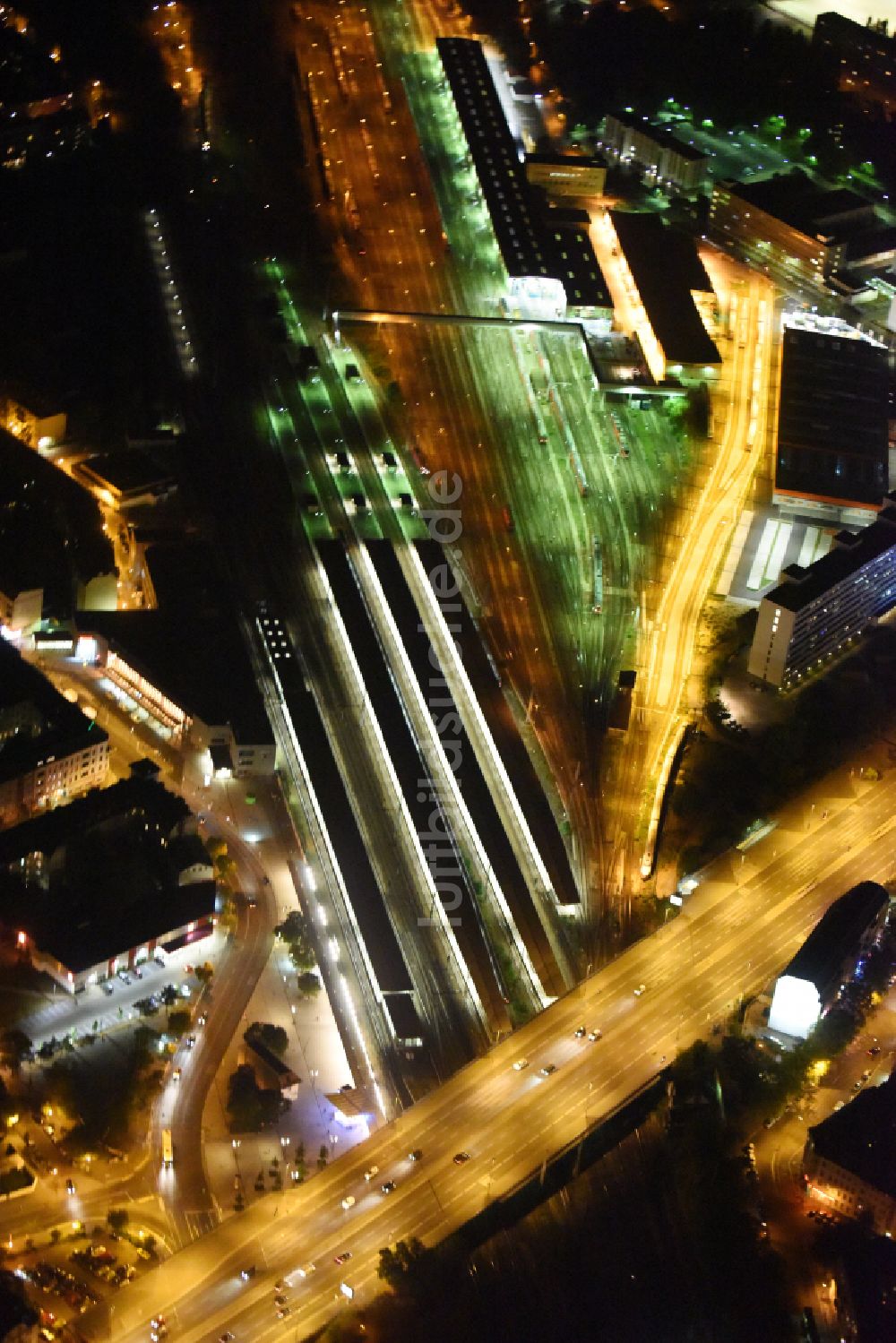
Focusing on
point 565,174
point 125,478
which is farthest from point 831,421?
point 125,478

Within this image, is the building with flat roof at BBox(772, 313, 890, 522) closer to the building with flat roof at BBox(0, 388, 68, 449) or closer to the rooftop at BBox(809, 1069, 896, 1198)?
the rooftop at BBox(809, 1069, 896, 1198)

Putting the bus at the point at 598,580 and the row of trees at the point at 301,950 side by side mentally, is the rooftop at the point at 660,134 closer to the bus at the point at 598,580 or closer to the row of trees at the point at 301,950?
the bus at the point at 598,580

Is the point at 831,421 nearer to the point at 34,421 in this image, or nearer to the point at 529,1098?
the point at 34,421

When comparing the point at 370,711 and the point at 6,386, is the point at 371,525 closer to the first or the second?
the point at 370,711

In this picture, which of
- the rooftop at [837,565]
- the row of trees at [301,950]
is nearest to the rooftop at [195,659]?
the row of trees at [301,950]

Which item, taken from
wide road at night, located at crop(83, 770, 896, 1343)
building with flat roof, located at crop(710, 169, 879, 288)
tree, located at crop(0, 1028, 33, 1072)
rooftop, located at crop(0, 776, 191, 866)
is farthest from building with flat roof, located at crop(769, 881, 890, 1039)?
building with flat roof, located at crop(710, 169, 879, 288)
